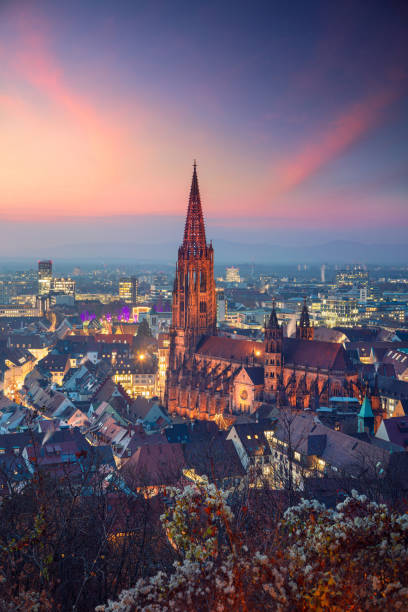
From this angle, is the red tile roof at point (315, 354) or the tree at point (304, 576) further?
the red tile roof at point (315, 354)

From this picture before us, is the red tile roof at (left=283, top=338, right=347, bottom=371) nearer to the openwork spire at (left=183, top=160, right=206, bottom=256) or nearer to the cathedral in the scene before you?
the cathedral

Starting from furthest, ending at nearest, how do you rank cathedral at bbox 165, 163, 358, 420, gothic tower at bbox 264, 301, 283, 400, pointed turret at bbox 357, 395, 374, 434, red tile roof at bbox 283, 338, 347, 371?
gothic tower at bbox 264, 301, 283, 400, cathedral at bbox 165, 163, 358, 420, red tile roof at bbox 283, 338, 347, 371, pointed turret at bbox 357, 395, 374, 434

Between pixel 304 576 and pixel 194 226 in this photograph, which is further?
pixel 194 226

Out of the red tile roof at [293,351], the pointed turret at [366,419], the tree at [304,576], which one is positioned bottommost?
the pointed turret at [366,419]

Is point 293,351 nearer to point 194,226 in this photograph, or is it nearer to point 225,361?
point 225,361

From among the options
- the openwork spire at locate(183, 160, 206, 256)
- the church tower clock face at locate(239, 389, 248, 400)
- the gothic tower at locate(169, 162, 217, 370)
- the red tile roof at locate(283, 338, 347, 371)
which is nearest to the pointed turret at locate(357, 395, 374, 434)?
the red tile roof at locate(283, 338, 347, 371)

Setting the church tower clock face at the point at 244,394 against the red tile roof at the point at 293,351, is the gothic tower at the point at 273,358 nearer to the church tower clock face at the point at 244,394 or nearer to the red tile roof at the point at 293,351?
the red tile roof at the point at 293,351

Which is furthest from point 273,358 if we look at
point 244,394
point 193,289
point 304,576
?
point 304,576

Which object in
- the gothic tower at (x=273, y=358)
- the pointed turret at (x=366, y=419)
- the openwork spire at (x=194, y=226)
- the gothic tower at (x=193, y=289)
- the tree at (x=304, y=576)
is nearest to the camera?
the tree at (x=304, y=576)

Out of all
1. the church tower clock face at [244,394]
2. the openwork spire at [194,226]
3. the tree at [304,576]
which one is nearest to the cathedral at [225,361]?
the openwork spire at [194,226]
